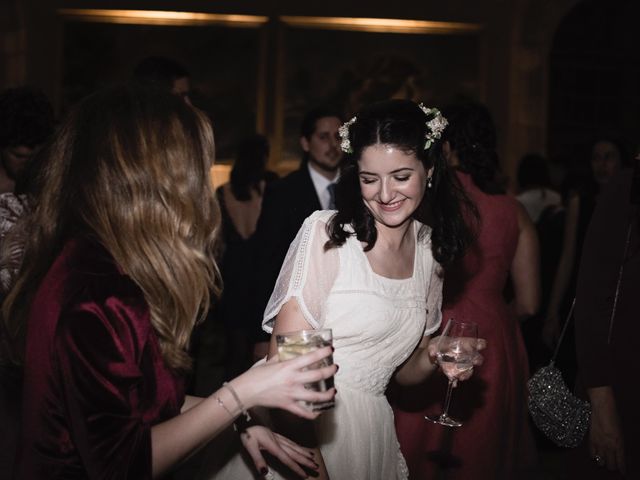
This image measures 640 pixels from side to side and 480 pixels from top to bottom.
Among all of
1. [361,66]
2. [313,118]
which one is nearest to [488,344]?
[313,118]

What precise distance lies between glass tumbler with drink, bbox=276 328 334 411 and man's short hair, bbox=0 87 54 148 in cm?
204

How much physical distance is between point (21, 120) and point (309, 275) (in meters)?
1.65

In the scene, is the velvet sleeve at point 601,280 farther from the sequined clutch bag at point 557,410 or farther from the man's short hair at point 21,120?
the man's short hair at point 21,120

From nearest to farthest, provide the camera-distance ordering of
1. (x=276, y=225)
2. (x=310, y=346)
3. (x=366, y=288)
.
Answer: (x=310, y=346) → (x=366, y=288) → (x=276, y=225)

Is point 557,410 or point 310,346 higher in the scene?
point 310,346

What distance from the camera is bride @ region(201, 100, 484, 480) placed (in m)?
2.40

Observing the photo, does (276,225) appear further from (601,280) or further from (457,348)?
(601,280)

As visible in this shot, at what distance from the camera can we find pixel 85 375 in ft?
4.87

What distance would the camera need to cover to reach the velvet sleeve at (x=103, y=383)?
1483mm

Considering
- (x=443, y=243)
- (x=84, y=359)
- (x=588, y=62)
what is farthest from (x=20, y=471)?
(x=588, y=62)

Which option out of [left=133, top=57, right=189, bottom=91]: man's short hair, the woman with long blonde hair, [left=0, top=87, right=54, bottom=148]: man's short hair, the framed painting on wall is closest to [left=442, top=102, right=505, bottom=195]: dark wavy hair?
[left=133, top=57, right=189, bottom=91]: man's short hair

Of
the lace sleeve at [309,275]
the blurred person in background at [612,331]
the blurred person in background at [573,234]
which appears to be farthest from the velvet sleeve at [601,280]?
the blurred person in background at [573,234]

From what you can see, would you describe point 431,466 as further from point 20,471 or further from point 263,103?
point 263,103

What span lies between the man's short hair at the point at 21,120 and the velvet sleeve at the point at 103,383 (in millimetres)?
2010
